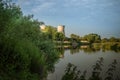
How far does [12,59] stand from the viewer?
1650cm

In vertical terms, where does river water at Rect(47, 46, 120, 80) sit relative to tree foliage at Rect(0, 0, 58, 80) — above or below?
below

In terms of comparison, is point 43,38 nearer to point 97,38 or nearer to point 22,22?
point 22,22

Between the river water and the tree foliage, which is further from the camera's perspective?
the river water

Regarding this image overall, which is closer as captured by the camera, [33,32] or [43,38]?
[33,32]

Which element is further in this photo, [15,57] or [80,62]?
[80,62]

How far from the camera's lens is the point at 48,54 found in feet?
102

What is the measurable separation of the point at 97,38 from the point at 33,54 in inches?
5541

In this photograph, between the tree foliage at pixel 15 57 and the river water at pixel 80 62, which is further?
the river water at pixel 80 62

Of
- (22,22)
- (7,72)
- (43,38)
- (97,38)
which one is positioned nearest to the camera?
(7,72)

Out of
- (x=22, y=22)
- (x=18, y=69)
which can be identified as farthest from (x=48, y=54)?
(x=18, y=69)

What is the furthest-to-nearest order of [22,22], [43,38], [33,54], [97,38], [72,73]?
[97,38] → [43,38] → [22,22] → [33,54] → [72,73]

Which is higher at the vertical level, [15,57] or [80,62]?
[15,57]

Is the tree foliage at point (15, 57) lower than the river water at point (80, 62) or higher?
higher

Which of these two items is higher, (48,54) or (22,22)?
(22,22)
